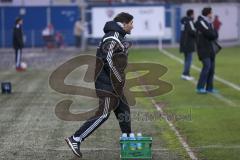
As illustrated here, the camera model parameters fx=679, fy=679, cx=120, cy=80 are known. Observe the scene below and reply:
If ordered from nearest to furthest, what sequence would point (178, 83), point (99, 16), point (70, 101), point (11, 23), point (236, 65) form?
point (70, 101), point (178, 83), point (236, 65), point (99, 16), point (11, 23)

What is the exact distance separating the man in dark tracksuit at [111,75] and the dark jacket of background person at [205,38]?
7.21 meters

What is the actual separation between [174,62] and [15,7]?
814 inches

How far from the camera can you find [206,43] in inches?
656

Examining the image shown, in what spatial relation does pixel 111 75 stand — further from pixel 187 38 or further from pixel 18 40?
pixel 18 40

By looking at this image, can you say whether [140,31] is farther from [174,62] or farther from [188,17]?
[188,17]

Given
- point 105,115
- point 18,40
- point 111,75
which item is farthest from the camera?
point 18,40

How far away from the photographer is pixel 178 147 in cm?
1012

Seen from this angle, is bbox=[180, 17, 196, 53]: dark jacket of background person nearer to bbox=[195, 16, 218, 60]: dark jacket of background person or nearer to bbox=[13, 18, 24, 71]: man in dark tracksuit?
bbox=[195, 16, 218, 60]: dark jacket of background person

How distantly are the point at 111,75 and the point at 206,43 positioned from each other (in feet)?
25.2

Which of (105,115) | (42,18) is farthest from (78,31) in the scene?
(105,115)

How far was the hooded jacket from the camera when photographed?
925 cm

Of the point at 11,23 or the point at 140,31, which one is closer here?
the point at 140,31

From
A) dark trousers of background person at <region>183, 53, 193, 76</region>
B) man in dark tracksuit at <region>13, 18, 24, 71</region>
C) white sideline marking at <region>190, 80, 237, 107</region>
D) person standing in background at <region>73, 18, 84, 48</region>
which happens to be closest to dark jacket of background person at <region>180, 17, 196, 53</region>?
dark trousers of background person at <region>183, 53, 193, 76</region>

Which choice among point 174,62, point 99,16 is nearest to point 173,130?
point 174,62
